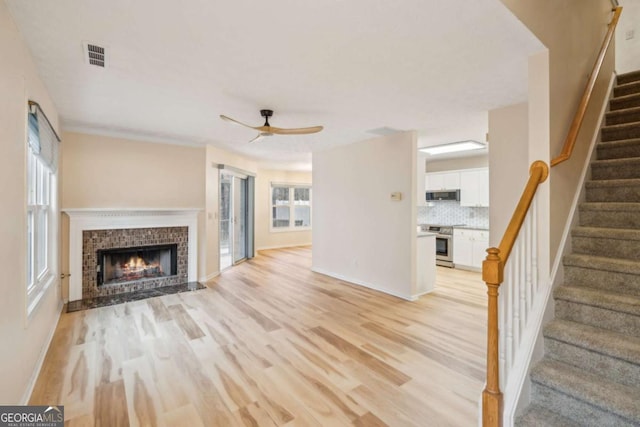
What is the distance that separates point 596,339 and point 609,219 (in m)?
1.13

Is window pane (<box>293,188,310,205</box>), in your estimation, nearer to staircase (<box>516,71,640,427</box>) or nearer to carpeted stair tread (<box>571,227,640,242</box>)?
staircase (<box>516,71,640,427</box>)

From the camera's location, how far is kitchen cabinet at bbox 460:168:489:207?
6020 mm

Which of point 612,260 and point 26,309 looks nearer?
point 612,260

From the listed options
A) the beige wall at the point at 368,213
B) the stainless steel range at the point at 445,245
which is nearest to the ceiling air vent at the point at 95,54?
the beige wall at the point at 368,213

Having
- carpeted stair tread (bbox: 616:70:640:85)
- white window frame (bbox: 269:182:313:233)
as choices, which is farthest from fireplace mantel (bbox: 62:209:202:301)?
carpeted stair tread (bbox: 616:70:640:85)

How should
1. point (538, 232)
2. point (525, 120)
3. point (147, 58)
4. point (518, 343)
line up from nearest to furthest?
point (518, 343)
point (538, 232)
point (147, 58)
point (525, 120)

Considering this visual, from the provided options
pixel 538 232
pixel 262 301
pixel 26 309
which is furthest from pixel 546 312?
pixel 26 309

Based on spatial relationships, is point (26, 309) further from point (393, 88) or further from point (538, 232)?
point (538, 232)

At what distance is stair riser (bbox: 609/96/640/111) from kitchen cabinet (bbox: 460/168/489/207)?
113 inches

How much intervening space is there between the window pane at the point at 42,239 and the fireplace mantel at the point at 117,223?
942 millimetres

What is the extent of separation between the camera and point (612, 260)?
2021mm

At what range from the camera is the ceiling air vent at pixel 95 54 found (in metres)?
2.14

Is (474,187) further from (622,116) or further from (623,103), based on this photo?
(622,116)

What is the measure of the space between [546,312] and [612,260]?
615mm
